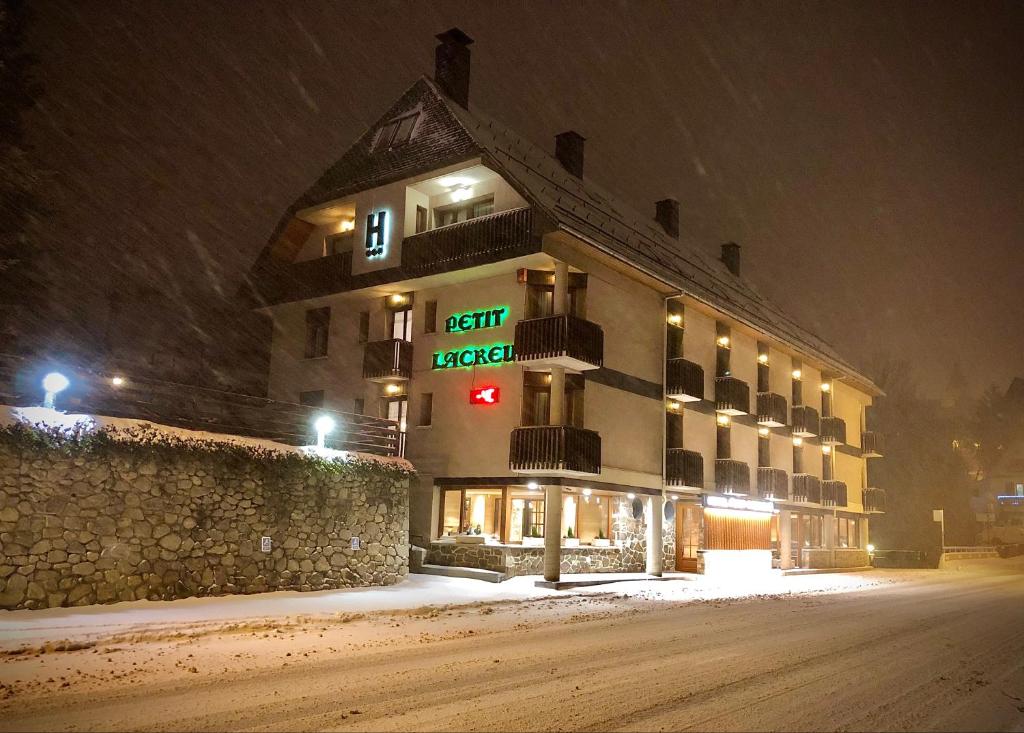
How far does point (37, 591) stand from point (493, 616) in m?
8.35

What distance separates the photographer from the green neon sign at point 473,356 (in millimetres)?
25578

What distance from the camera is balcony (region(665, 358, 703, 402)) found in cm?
2897

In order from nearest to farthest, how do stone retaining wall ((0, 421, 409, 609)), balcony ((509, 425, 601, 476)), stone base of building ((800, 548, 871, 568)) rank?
stone retaining wall ((0, 421, 409, 609))
balcony ((509, 425, 601, 476))
stone base of building ((800, 548, 871, 568))

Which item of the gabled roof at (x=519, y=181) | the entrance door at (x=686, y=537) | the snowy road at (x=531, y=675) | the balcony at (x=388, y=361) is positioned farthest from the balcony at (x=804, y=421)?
the snowy road at (x=531, y=675)

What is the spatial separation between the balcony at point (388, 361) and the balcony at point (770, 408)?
54.9 ft

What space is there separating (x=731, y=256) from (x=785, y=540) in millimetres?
16679

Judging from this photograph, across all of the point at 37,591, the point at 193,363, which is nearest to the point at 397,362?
the point at 193,363

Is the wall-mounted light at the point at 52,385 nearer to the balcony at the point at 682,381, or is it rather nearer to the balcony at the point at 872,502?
the balcony at the point at 682,381

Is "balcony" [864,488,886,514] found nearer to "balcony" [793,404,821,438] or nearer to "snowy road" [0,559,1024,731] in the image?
"balcony" [793,404,821,438]

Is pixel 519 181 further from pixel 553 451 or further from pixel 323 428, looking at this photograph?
pixel 323 428

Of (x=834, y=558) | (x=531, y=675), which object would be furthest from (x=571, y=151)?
(x=531, y=675)

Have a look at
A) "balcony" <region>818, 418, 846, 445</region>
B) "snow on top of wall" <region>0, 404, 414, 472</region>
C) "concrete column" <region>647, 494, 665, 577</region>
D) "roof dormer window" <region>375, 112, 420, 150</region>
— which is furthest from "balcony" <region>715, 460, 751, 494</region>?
"roof dormer window" <region>375, 112, 420, 150</region>

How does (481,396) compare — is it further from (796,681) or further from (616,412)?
(796,681)

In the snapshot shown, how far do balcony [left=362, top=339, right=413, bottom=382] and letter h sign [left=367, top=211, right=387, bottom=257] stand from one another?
10.5ft
